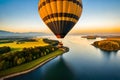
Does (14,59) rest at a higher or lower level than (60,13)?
lower

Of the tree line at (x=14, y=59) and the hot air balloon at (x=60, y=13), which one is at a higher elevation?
the hot air balloon at (x=60, y=13)

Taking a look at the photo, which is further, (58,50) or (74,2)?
(58,50)

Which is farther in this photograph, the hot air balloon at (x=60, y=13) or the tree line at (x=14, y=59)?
the tree line at (x=14, y=59)

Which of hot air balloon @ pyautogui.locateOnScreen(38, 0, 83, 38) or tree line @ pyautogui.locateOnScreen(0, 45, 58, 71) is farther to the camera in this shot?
tree line @ pyautogui.locateOnScreen(0, 45, 58, 71)

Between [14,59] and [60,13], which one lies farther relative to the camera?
[14,59]

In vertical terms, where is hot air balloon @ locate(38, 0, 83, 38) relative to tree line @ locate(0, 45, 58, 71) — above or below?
above

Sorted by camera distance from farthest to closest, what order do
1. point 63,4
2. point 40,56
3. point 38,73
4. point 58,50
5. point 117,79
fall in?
point 58,50, point 40,56, point 38,73, point 117,79, point 63,4

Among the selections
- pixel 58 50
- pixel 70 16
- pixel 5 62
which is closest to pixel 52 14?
pixel 70 16

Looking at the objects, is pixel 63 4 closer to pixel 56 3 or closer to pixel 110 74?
pixel 56 3
